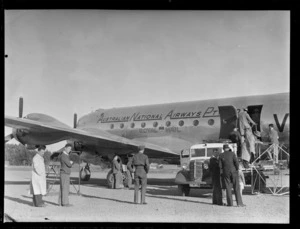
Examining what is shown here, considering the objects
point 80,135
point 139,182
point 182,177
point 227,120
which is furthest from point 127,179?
point 227,120

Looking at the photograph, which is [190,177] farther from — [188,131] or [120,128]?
[120,128]

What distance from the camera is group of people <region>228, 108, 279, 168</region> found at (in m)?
12.3

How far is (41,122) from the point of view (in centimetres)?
1307

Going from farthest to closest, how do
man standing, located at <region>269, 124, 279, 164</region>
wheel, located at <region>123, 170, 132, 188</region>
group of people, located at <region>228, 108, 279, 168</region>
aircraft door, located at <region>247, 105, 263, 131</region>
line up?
wheel, located at <region>123, 170, 132, 188</region> < aircraft door, located at <region>247, 105, 263, 131</region> < man standing, located at <region>269, 124, 279, 164</region> < group of people, located at <region>228, 108, 279, 168</region>

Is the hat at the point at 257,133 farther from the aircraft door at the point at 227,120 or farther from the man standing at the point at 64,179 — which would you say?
the man standing at the point at 64,179

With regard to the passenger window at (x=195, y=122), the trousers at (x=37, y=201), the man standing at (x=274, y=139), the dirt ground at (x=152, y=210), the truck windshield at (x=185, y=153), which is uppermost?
the passenger window at (x=195, y=122)

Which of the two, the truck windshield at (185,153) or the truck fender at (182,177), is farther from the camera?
the truck windshield at (185,153)

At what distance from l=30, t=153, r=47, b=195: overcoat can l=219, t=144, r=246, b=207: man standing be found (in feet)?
15.1

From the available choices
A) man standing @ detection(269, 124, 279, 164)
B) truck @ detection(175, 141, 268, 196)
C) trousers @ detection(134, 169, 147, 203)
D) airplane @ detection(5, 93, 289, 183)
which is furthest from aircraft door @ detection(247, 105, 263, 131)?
trousers @ detection(134, 169, 147, 203)

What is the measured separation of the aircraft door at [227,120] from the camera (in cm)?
1284

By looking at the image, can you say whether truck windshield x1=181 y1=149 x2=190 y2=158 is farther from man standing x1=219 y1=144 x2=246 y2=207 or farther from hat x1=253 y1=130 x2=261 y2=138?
man standing x1=219 y1=144 x2=246 y2=207

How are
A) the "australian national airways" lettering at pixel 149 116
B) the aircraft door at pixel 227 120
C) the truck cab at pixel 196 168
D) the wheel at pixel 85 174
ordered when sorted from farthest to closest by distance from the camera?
the wheel at pixel 85 174, the "australian national airways" lettering at pixel 149 116, the aircraft door at pixel 227 120, the truck cab at pixel 196 168

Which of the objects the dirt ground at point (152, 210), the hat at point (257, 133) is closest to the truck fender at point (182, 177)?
the dirt ground at point (152, 210)

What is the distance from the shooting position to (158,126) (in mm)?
14789
